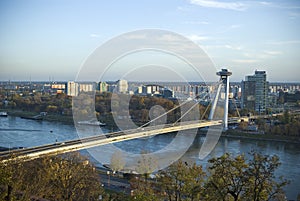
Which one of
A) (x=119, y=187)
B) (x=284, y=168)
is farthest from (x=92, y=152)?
(x=284, y=168)

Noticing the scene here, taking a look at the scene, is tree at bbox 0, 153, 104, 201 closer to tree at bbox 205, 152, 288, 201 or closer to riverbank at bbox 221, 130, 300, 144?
tree at bbox 205, 152, 288, 201

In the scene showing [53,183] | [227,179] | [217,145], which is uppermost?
[227,179]

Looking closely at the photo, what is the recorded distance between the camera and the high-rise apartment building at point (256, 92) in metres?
14.2

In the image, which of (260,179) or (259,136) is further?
(259,136)

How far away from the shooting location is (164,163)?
4.60 metres

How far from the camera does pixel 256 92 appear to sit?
14.5 meters

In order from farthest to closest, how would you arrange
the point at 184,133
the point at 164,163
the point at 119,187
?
1. the point at 184,133
2. the point at 164,163
3. the point at 119,187

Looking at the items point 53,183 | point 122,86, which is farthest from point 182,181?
point 122,86

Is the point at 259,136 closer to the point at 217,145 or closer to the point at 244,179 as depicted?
the point at 217,145

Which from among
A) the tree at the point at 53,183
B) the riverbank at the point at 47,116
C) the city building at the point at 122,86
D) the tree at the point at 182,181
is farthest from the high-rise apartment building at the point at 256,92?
the tree at the point at 182,181

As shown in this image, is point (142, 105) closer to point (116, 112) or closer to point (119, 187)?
point (116, 112)

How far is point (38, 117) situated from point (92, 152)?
6026 millimetres

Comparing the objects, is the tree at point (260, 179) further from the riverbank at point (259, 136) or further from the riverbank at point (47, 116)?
the riverbank at point (47, 116)

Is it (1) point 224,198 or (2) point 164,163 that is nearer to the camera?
(1) point 224,198
